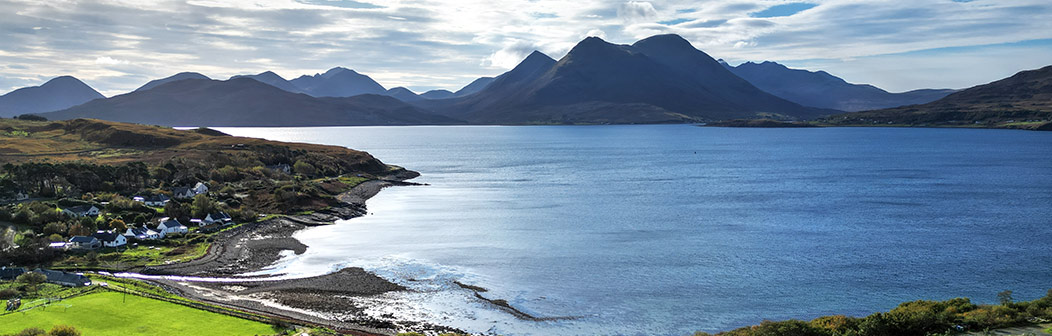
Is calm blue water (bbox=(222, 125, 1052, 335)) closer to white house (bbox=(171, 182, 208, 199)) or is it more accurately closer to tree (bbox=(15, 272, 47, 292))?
tree (bbox=(15, 272, 47, 292))

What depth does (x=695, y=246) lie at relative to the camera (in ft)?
225

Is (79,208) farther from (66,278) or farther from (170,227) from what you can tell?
(66,278)

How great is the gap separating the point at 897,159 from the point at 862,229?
108m

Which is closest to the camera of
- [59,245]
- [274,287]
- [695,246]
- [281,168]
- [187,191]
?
[274,287]

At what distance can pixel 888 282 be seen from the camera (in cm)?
5319

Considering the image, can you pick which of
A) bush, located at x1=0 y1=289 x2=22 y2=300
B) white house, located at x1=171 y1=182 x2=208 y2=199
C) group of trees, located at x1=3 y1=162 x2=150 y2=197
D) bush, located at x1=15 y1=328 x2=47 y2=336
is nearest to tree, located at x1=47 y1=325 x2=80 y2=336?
bush, located at x1=15 y1=328 x2=47 y2=336

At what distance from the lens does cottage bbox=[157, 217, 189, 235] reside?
70875mm

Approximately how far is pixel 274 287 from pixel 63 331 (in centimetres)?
1941

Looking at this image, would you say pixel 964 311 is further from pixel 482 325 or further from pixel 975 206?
pixel 975 206

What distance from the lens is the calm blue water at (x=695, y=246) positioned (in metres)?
48.7

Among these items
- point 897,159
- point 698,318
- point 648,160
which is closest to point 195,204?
point 698,318

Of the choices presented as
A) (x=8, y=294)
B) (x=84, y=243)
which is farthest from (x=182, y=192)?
(x=8, y=294)

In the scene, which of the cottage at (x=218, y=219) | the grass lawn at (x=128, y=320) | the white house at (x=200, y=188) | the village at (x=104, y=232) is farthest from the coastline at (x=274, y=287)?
the white house at (x=200, y=188)

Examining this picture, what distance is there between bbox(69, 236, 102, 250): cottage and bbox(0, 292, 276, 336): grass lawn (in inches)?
789
